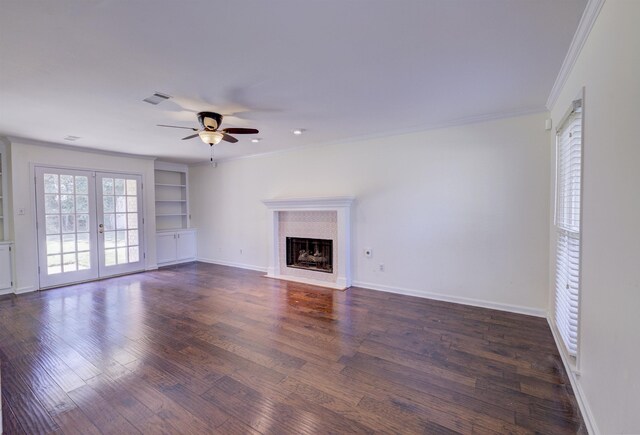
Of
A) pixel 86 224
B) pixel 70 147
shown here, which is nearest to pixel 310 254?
pixel 86 224

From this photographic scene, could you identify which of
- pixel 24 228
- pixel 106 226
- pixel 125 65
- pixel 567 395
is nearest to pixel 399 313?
pixel 567 395

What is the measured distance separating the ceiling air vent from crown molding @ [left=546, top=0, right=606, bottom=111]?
329 centimetres

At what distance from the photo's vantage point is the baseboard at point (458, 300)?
3414 mm

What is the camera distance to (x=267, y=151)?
5.57 meters

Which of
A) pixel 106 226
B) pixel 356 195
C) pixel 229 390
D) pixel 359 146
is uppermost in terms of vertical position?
pixel 359 146

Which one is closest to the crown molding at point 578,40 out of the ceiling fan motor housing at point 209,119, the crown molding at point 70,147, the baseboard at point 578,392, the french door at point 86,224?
the baseboard at point 578,392

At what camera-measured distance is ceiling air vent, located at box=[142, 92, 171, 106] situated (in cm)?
278

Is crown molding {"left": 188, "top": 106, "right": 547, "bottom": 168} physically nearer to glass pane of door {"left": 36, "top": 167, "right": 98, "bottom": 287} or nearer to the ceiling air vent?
the ceiling air vent

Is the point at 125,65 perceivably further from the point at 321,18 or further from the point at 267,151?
the point at 267,151

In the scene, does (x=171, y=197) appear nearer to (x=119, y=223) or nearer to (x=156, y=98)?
(x=119, y=223)

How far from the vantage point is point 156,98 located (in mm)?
2842

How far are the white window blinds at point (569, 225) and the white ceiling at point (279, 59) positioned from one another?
1.85 ft

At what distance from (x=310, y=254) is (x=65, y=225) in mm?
4337

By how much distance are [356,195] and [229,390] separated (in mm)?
3288
